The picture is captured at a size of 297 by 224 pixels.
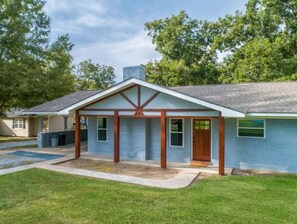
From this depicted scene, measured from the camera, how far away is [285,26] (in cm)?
2692

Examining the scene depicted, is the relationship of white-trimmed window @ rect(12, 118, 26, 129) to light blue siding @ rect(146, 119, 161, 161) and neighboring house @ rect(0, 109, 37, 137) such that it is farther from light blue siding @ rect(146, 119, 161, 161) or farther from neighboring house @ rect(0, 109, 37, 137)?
light blue siding @ rect(146, 119, 161, 161)

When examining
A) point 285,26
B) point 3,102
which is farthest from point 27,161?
point 285,26

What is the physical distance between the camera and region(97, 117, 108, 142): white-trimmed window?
1483 cm

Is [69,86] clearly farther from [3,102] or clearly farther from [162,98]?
[162,98]

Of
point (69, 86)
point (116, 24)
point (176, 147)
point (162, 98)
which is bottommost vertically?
point (176, 147)

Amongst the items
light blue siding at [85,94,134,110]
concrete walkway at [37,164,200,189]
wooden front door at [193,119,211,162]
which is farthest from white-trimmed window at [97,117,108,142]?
wooden front door at [193,119,211,162]

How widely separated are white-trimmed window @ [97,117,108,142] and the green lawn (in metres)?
5.44

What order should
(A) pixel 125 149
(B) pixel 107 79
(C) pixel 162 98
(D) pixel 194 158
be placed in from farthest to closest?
1. (B) pixel 107 79
2. (A) pixel 125 149
3. (D) pixel 194 158
4. (C) pixel 162 98

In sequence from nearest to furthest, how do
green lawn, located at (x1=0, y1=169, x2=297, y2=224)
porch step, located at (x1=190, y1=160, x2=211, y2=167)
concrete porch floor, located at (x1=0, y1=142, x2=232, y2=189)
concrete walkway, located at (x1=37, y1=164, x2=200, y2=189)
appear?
green lawn, located at (x1=0, y1=169, x2=297, y2=224), concrete walkway, located at (x1=37, y1=164, x2=200, y2=189), concrete porch floor, located at (x1=0, y1=142, x2=232, y2=189), porch step, located at (x1=190, y1=160, x2=211, y2=167)

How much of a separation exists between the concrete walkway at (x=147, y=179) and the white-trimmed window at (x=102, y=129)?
374cm

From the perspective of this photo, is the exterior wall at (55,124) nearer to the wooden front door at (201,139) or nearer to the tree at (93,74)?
the wooden front door at (201,139)

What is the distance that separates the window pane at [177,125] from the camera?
1268 cm

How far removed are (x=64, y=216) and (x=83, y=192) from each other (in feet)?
5.83

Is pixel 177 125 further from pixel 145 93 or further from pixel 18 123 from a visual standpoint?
pixel 18 123
